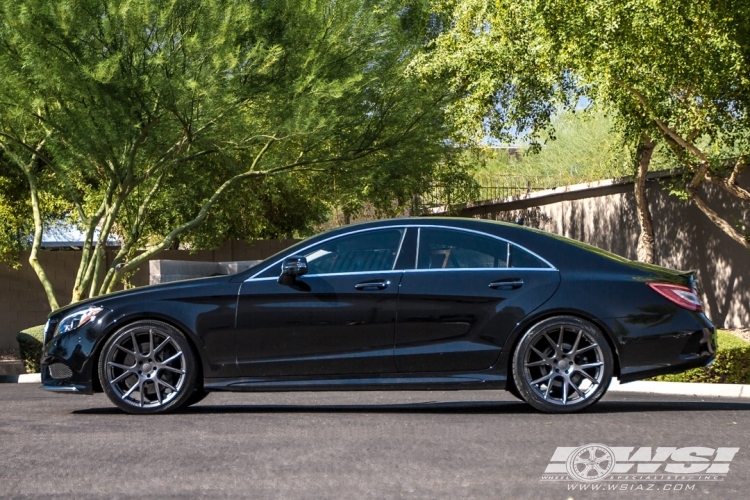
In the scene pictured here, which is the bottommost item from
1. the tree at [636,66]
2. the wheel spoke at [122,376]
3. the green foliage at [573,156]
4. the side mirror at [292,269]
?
the wheel spoke at [122,376]

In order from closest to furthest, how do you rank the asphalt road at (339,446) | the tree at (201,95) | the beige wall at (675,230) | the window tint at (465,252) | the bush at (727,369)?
the asphalt road at (339,446), the window tint at (465,252), the bush at (727,369), the tree at (201,95), the beige wall at (675,230)

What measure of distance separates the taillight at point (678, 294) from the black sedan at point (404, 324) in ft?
0.03

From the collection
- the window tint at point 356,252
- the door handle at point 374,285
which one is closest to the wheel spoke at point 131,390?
the window tint at point 356,252

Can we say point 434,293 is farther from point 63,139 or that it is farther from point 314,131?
point 63,139

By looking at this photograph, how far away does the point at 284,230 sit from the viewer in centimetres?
2844

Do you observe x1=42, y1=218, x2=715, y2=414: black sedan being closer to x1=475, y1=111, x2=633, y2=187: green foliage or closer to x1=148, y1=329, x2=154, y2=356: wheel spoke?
x1=148, y1=329, x2=154, y2=356: wheel spoke

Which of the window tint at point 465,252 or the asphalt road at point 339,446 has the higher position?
the window tint at point 465,252

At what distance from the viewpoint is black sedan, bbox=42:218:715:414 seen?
28.8ft

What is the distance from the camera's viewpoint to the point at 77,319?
363 inches

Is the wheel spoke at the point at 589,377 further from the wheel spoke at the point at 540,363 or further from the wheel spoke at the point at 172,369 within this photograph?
the wheel spoke at the point at 172,369

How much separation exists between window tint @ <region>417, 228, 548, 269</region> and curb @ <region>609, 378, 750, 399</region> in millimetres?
3164

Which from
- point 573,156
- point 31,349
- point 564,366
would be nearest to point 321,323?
point 564,366

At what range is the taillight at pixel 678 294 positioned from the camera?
8.87 metres

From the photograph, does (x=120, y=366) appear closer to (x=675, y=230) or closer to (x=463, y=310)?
(x=463, y=310)
